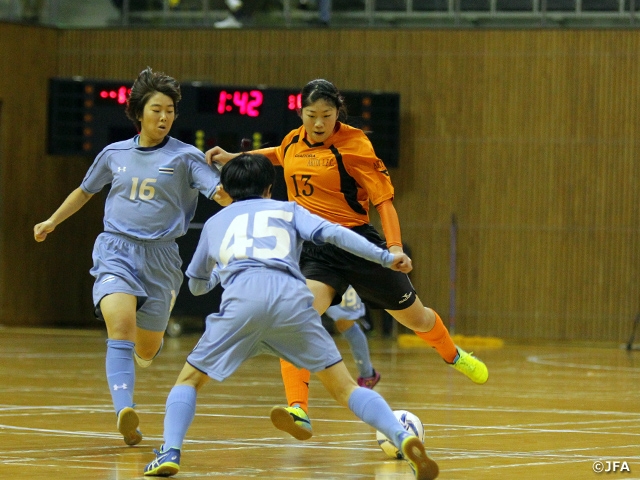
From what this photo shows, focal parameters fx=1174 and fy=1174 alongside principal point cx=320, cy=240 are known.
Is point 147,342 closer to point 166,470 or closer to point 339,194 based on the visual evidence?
point 339,194

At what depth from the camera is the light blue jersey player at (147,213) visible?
20.2ft

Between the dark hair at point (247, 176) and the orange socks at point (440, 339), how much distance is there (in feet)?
7.59

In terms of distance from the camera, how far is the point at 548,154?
57.8 feet

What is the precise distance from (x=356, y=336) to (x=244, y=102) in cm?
772

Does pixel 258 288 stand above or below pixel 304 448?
above

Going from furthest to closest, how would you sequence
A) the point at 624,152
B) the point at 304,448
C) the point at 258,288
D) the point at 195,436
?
the point at 624,152 → the point at 195,436 → the point at 304,448 → the point at 258,288

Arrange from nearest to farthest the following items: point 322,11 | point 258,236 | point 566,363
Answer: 1. point 258,236
2. point 566,363
3. point 322,11

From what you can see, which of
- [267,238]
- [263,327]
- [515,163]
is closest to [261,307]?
[263,327]

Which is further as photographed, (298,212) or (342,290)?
(342,290)

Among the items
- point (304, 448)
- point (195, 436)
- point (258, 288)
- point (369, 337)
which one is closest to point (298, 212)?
point (258, 288)

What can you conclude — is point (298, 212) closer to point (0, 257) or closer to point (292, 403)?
point (292, 403)

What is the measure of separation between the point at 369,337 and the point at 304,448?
12049 mm

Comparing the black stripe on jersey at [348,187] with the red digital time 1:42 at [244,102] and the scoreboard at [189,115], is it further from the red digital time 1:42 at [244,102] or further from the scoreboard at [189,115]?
the red digital time 1:42 at [244,102]

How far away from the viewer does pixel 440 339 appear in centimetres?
705
